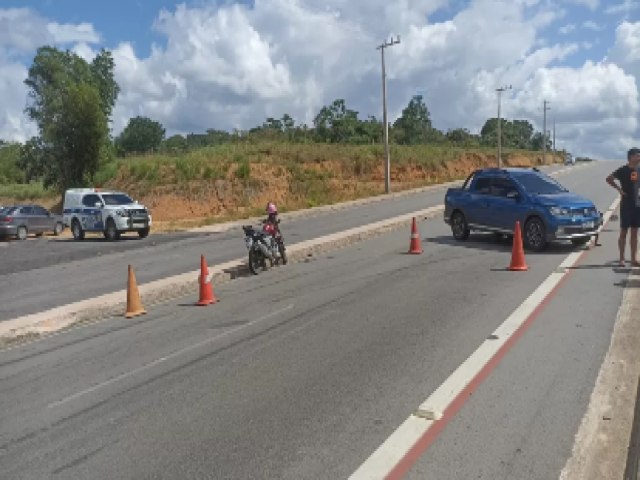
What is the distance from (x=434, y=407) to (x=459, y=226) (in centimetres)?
1273

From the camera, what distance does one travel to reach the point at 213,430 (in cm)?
514

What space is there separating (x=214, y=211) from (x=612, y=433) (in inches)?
1761

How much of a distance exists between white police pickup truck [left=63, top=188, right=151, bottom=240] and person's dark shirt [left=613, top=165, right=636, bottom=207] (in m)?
19.6

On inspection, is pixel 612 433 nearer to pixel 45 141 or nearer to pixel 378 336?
pixel 378 336

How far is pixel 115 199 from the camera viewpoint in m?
28.0

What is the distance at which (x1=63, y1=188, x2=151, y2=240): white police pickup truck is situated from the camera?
2678 centimetres

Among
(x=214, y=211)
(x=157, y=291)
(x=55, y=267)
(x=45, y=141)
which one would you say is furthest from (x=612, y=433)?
(x=45, y=141)

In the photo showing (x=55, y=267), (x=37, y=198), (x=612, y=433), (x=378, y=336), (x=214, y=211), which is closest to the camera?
(x=612, y=433)

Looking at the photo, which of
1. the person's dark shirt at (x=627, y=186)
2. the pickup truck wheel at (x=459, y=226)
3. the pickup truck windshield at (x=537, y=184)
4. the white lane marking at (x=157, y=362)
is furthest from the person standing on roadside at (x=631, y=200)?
the white lane marking at (x=157, y=362)

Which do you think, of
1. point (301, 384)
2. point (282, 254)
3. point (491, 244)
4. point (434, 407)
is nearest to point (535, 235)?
point (491, 244)

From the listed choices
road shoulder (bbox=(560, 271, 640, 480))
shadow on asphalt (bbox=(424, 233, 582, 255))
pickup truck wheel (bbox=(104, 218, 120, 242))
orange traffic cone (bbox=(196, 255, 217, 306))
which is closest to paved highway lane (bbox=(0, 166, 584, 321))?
pickup truck wheel (bbox=(104, 218, 120, 242))

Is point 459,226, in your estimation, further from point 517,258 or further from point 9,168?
point 9,168

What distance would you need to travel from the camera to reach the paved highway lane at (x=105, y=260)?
1311 centimetres

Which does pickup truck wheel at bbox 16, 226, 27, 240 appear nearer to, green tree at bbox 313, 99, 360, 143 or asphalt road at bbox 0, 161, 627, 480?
asphalt road at bbox 0, 161, 627, 480
